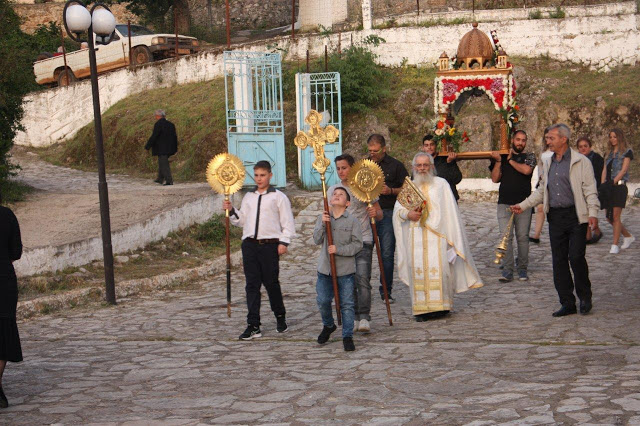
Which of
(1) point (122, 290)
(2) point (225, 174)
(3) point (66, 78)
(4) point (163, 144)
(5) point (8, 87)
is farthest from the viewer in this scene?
(3) point (66, 78)

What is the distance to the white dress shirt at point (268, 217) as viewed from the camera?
350 inches

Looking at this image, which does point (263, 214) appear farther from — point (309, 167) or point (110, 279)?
point (309, 167)

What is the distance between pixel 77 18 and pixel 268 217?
394 cm

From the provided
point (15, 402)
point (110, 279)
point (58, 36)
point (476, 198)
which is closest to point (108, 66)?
point (58, 36)

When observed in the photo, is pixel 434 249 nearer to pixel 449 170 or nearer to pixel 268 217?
pixel 268 217

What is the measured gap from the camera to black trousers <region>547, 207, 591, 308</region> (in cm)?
897

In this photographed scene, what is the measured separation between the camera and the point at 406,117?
72.5ft

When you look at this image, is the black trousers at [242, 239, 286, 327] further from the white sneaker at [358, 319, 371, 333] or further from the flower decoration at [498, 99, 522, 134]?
the flower decoration at [498, 99, 522, 134]

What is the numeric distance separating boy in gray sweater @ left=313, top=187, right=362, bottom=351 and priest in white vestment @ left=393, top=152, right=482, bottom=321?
1.10 m

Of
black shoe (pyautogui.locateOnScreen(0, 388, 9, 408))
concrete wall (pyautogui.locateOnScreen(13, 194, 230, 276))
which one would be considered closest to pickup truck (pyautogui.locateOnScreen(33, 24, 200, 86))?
concrete wall (pyautogui.locateOnScreen(13, 194, 230, 276))

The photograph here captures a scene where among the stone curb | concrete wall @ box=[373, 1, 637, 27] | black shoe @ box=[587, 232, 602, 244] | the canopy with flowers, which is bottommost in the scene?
the stone curb

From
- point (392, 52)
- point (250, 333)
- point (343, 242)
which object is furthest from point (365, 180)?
point (392, 52)

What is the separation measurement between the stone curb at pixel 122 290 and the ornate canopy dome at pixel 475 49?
4.63 metres

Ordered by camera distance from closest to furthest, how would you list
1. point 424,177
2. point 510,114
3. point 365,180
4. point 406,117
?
point 365,180, point 424,177, point 510,114, point 406,117
